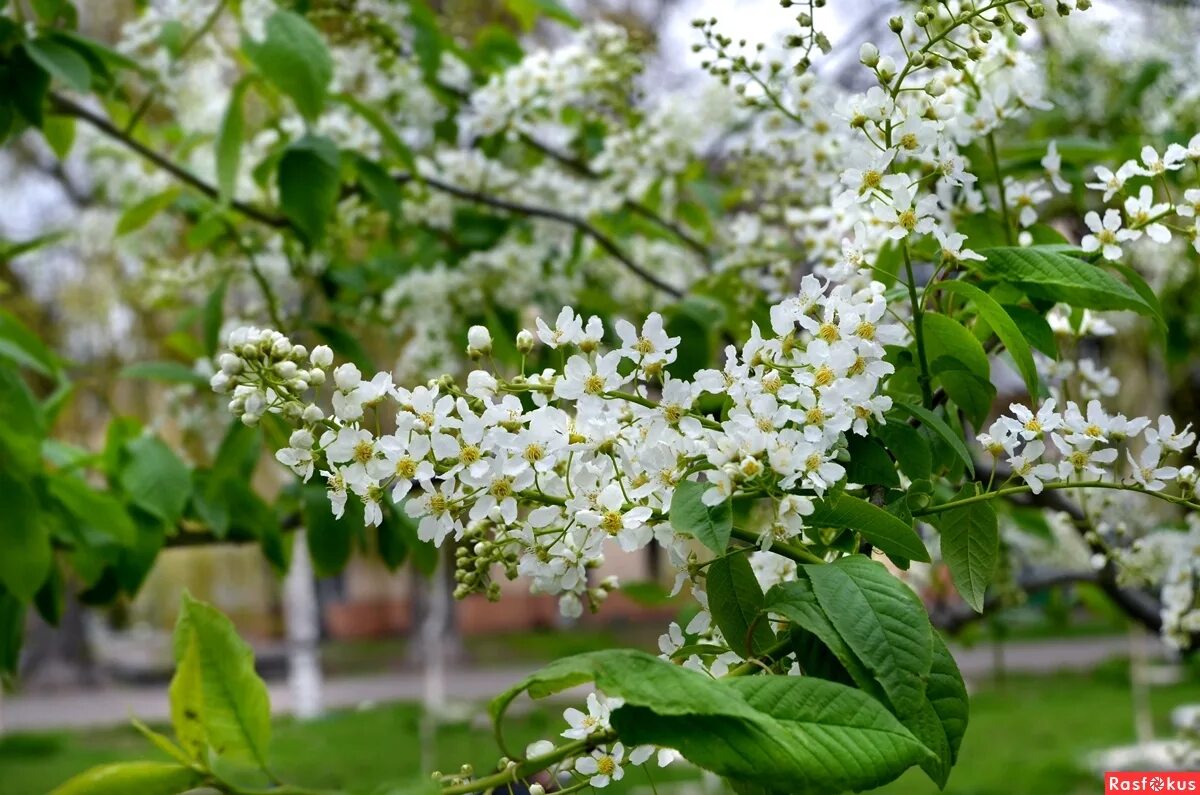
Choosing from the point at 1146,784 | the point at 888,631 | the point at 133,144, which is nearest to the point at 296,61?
the point at 133,144

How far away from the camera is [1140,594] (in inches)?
86.7

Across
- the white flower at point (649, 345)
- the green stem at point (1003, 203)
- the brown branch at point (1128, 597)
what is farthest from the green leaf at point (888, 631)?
the brown branch at point (1128, 597)

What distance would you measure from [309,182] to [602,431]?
132cm

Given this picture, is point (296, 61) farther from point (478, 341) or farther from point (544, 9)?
point (478, 341)

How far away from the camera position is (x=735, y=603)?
91 cm

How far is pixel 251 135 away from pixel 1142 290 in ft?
9.61

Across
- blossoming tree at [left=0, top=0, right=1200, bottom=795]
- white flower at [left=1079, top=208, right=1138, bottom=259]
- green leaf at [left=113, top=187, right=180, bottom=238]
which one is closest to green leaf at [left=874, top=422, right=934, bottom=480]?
blossoming tree at [left=0, top=0, right=1200, bottom=795]

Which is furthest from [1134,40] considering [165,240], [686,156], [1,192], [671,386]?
[1,192]

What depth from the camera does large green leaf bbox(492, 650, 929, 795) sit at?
71cm

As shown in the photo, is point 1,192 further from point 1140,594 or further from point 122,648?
Result: point 122,648

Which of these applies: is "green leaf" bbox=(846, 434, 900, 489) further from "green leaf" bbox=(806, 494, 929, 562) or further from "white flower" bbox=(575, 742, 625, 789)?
"white flower" bbox=(575, 742, 625, 789)

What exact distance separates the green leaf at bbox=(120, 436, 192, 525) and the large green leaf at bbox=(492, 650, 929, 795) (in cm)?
128

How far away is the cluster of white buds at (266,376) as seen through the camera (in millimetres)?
885

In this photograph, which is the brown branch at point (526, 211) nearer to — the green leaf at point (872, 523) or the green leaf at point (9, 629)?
the green leaf at point (9, 629)
